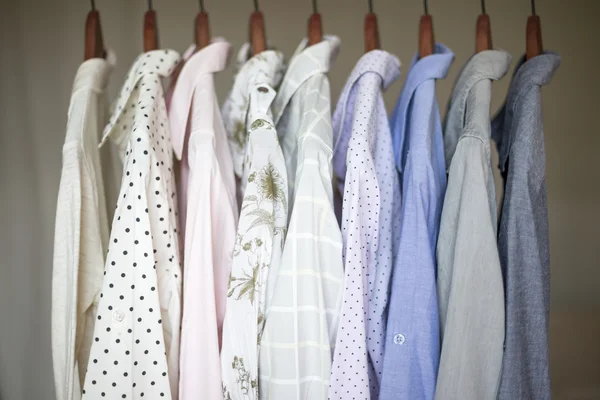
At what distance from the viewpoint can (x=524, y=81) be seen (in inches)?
32.9

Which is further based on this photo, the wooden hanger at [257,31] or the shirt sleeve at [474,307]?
the wooden hanger at [257,31]

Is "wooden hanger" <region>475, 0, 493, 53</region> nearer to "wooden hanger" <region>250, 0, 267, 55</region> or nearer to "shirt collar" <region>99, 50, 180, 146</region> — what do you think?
"wooden hanger" <region>250, 0, 267, 55</region>

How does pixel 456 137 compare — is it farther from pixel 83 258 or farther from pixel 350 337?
pixel 83 258

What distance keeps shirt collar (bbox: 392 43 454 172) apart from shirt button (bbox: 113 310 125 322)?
17.9 inches

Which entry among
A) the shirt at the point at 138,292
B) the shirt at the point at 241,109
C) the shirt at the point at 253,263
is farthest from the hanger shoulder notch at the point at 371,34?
the shirt at the point at 138,292

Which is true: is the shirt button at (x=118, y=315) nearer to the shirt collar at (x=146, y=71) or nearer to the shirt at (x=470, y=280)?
the shirt collar at (x=146, y=71)

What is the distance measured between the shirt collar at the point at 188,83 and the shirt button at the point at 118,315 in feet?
0.83

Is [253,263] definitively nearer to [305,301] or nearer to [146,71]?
[305,301]

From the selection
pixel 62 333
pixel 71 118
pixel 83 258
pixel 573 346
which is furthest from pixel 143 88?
pixel 573 346

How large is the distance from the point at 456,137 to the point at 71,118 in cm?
59

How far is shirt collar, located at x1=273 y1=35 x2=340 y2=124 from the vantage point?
2.85 feet

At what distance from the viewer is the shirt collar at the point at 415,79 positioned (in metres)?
0.84

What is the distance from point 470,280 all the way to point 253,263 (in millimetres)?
288

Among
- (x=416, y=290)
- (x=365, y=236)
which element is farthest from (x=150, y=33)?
(x=416, y=290)
